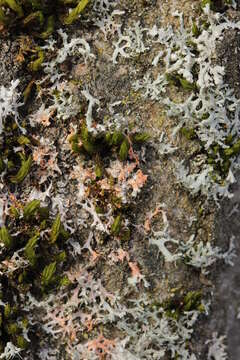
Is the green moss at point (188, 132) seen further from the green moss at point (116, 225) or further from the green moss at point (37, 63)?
the green moss at point (37, 63)

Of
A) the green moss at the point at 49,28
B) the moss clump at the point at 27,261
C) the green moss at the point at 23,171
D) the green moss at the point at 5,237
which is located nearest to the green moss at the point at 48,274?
the moss clump at the point at 27,261

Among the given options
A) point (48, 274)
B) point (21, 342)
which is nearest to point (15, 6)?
point (48, 274)

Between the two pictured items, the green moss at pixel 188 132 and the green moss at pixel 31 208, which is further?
the green moss at pixel 188 132

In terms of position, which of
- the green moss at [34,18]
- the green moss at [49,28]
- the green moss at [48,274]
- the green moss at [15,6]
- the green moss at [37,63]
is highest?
the green moss at [15,6]

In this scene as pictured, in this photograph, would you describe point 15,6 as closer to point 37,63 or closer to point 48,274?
point 37,63

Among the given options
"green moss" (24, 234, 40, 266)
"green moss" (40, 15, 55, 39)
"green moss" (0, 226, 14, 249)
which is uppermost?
"green moss" (40, 15, 55, 39)

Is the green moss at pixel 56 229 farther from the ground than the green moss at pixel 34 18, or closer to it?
closer to it

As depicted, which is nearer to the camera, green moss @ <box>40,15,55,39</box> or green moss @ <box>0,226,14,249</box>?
green moss @ <box>0,226,14,249</box>

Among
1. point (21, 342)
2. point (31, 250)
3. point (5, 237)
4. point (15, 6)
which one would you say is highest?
point (15, 6)

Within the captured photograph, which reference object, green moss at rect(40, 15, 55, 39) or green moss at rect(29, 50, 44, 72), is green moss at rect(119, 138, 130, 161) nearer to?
green moss at rect(29, 50, 44, 72)

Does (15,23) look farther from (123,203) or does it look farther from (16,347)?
(16,347)

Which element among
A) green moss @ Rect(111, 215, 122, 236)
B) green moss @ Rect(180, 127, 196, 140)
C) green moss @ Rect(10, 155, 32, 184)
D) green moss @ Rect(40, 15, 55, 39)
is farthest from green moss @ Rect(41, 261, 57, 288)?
green moss @ Rect(40, 15, 55, 39)
